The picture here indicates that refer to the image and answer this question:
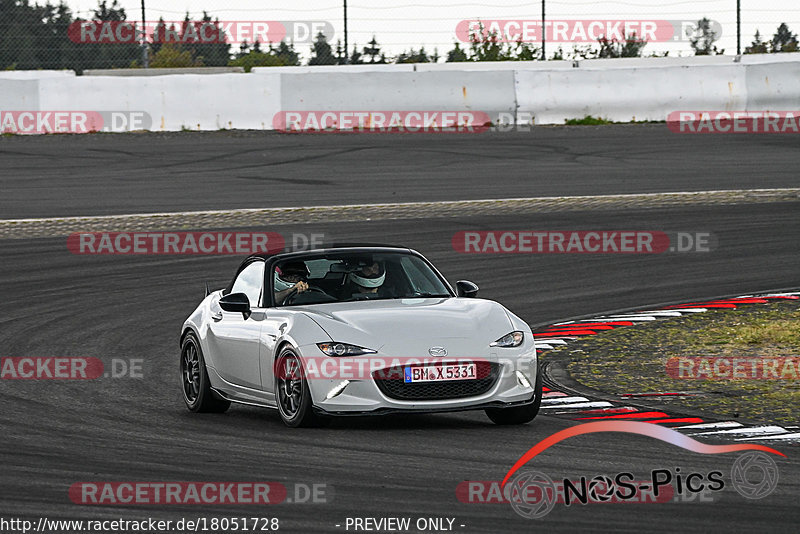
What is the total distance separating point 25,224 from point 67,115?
8.22m

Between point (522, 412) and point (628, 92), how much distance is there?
71.8 feet

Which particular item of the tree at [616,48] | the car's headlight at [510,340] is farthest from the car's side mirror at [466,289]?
the tree at [616,48]

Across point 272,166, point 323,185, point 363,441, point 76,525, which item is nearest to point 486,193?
point 323,185

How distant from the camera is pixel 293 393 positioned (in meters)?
9.61

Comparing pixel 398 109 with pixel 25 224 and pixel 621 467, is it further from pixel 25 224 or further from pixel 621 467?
pixel 621 467

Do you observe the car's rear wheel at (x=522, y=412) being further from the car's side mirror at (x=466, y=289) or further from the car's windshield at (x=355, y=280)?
the car's windshield at (x=355, y=280)

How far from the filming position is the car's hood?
9.30 m

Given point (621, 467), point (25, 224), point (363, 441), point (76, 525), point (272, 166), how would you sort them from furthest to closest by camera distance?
point (272, 166) → point (25, 224) → point (363, 441) → point (621, 467) → point (76, 525)

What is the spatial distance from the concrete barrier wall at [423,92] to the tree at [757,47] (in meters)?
4.23

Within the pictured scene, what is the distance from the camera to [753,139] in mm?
30609

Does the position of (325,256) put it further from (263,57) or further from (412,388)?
(263,57)

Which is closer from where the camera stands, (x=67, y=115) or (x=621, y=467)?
(x=621, y=467)
